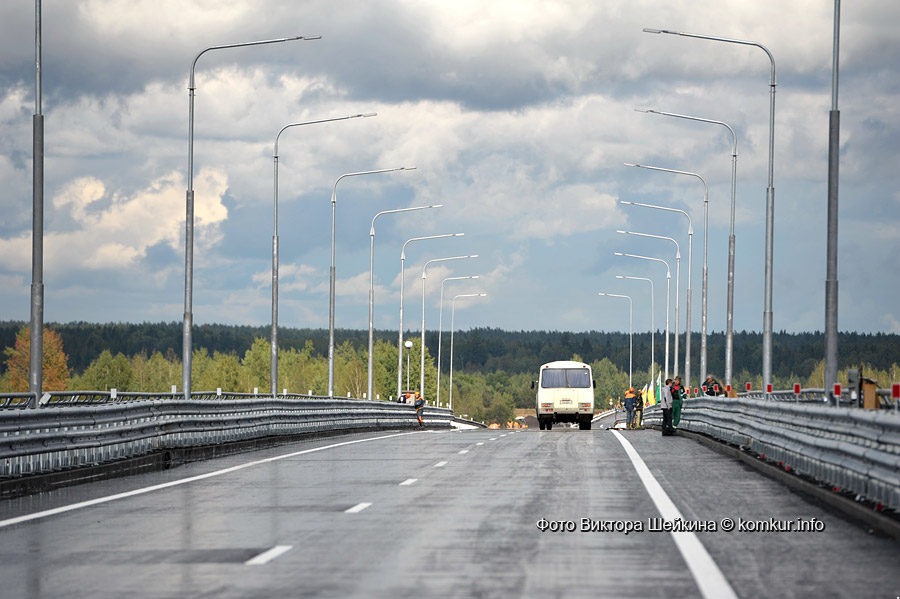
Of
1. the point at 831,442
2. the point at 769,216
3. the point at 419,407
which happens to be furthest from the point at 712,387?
the point at 831,442

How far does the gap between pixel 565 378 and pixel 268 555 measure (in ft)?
169

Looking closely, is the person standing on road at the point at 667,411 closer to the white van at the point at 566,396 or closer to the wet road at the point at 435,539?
the wet road at the point at 435,539

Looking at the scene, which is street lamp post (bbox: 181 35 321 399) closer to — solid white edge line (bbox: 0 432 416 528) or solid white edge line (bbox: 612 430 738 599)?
solid white edge line (bbox: 0 432 416 528)

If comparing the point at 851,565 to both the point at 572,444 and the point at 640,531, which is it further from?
the point at 572,444

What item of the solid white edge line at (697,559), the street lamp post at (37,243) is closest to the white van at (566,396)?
the street lamp post at (37,243)

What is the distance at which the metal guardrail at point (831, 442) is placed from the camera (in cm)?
1413

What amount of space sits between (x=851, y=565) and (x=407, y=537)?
3.89 metres

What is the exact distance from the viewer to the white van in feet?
204

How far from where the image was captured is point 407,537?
1318cm

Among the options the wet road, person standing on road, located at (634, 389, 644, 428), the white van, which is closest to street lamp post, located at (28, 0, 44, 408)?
the wet road

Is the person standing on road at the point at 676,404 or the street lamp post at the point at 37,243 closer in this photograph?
the street lamp post at the point at 37,243

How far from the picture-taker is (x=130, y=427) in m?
23.4

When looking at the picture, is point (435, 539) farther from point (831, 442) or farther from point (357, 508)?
point (831, 442)

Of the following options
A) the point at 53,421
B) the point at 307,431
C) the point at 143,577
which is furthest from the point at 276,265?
the point at 143,577
